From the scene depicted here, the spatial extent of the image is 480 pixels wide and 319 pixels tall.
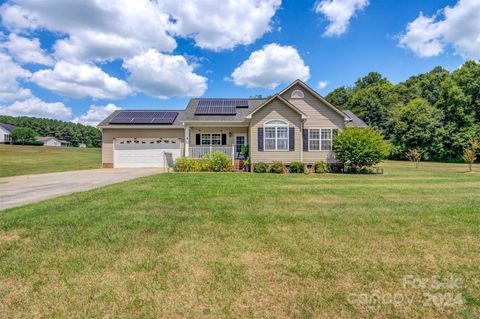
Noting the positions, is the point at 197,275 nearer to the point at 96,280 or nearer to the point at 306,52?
the point at 96,280

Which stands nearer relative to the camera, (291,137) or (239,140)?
(291,137)

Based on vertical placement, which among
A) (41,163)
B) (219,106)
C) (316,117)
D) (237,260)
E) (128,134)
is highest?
(219,106)

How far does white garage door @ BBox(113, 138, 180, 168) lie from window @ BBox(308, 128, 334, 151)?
9.85 m

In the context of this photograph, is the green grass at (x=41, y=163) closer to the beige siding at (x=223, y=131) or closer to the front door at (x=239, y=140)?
the beige siding at (x=223, y=131)

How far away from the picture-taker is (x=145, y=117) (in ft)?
63.8

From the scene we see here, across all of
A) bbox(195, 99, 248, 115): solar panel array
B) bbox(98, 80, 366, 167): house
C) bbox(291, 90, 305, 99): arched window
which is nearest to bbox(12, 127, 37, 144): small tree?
bbox(98, 80, 366, 167): house

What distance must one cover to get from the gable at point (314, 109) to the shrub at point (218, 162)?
593 cm

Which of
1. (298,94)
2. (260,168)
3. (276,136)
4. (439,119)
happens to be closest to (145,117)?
(260,168)

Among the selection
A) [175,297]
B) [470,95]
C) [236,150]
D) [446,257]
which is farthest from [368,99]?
[175,297]

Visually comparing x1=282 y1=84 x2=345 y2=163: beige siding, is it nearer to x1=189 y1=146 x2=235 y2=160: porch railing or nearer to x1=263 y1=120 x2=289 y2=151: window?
x1=263 y1=120 x2=289 y2=151: window

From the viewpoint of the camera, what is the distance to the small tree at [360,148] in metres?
14.7

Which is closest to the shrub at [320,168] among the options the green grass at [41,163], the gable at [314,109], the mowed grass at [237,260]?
the gable at [314,109]

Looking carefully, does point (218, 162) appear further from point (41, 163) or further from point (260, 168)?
point (41, 163)

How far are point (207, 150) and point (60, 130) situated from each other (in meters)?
103
